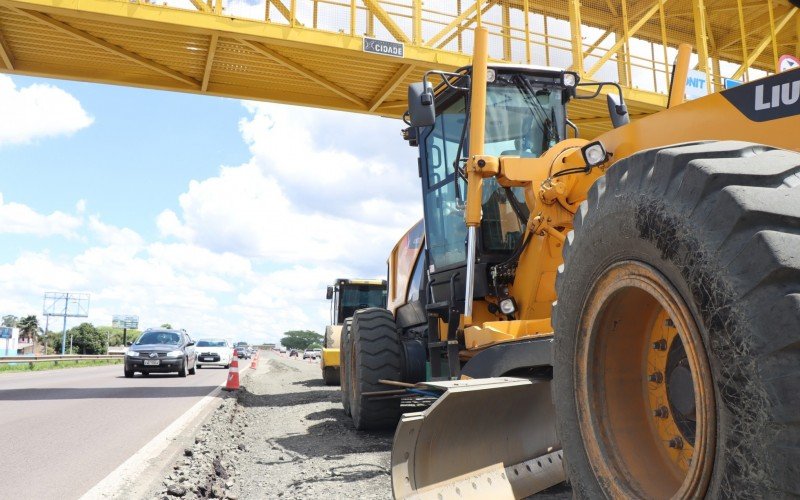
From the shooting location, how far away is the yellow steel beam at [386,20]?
1139cm

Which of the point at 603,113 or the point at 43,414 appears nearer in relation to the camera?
the point at 43,414

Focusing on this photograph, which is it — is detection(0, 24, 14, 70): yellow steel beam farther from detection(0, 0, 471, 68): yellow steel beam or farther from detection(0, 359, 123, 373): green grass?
detection(0, 359, 123, 373): green grass

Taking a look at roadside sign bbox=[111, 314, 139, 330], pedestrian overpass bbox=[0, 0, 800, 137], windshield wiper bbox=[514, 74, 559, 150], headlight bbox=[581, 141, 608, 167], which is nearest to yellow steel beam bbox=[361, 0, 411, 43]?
pedestrian overpass bbox=[0, 0, 800, 137]

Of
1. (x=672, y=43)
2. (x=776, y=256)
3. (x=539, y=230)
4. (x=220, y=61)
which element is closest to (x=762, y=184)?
(x=776, y=256)

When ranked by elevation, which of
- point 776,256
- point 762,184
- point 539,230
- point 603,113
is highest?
point 603,113

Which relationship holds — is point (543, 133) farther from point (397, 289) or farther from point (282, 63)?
point (282, 63)

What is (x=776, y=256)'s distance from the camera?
169 centimetres

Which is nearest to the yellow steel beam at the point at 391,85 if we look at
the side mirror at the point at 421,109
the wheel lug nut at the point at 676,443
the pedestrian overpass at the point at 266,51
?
the pedestrian overpass at the point at 266,51

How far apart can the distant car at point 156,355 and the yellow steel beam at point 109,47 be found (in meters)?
10.0

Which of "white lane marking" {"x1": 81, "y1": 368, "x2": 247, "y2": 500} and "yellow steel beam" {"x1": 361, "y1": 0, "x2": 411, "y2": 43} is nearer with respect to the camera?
"white lane marking" {"x1": 81, "y1": 368, "x2": 247, "y2": 500}

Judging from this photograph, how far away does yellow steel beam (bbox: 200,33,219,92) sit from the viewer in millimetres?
10711

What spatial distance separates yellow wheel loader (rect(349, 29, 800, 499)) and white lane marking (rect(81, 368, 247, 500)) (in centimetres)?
299

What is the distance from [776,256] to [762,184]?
0.30m

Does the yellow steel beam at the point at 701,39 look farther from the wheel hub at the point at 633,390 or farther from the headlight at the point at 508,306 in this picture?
the wheel hub at the point at 633,390
